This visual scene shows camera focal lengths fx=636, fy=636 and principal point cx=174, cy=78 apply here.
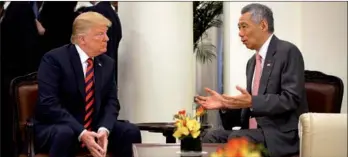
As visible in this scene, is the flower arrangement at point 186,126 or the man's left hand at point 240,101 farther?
the man's left hand at point 240,101

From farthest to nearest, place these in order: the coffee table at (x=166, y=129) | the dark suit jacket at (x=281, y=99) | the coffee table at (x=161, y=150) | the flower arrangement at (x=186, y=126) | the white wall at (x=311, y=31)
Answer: the white wall at (x=311, y=31) → the coffee table at (x=166, y=129) → the dark suit jacket at (x=281, y=99) → the coffee table at (x=161, y=150) → the flower arrangement at (x=186, y=126)

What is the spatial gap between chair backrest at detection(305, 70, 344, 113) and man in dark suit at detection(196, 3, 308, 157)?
45 cm

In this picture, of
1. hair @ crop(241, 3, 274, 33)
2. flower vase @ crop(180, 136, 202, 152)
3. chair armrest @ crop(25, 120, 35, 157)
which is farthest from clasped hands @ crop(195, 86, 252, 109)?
chair armrest @ crop(25, 120, 35, 157)

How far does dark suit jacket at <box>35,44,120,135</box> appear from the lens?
4.03 m

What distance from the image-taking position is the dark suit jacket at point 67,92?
4.03 m

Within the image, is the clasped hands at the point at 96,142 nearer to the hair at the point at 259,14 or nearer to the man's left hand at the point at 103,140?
the man's left hand at the point at 103,140

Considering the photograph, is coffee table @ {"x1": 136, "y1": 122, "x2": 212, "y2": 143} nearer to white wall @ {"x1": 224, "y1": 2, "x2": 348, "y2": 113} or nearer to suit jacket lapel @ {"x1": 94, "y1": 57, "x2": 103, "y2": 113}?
suit jacket lapel @ {"x1": 94, "y1": 57, "x2": 103, "y2": 113}

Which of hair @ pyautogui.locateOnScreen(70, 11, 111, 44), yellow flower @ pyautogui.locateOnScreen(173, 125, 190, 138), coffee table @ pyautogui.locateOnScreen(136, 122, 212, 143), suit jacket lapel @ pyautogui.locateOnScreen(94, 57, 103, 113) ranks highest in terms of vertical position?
hair @ pyautogui.locateOnScreen(70, 11, 111, 44)

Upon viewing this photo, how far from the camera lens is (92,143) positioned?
12.7 ft

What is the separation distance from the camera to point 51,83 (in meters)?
4.05

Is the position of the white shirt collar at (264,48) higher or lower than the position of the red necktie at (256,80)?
higher

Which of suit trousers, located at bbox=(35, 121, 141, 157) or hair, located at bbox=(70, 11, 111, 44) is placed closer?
suit trousers, located at bbox=(35, 121, 141, 157)

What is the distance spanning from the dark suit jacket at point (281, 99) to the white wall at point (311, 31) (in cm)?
149

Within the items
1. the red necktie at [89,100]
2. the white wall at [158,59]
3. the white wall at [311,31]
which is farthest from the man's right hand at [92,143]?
the white wall at [311,31]
